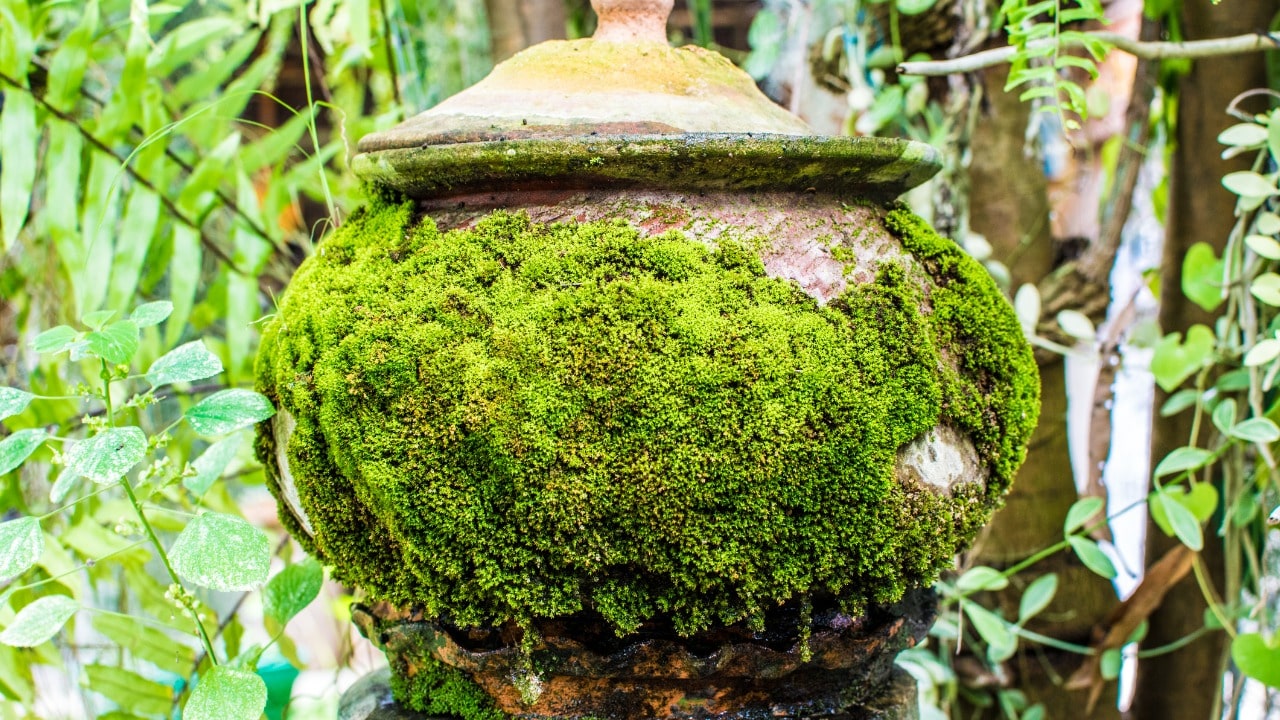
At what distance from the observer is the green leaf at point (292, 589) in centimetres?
109

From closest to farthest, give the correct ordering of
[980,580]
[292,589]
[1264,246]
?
[292,589] → [1264,246] → [980,580]

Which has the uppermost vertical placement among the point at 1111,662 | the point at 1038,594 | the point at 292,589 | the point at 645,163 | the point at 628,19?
the point at 628,19

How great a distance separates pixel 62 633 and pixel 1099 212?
2.22 meters

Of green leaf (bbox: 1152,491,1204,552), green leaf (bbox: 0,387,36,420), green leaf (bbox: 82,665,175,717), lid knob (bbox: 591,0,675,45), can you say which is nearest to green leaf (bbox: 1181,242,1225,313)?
green leaf (bbox: 1152,491,1204,552)

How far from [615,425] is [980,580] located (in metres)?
0.96

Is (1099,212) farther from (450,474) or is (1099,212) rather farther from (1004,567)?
(450,474)

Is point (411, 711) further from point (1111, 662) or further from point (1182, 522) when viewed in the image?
point (1111, 662)

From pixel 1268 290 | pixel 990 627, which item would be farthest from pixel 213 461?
pixel 1268 290

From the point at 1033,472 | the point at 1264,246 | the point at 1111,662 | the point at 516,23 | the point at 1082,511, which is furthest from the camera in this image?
the point at 516,23

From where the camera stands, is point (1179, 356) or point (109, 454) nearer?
point (109, 454)

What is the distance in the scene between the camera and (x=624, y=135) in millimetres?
808

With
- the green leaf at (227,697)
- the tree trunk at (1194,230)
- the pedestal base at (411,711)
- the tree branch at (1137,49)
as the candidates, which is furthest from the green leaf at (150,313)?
the tree trunk at (1194,230)

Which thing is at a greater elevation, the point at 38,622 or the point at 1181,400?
the point at 38,622

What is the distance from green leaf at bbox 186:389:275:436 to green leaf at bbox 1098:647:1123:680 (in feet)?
5.03
